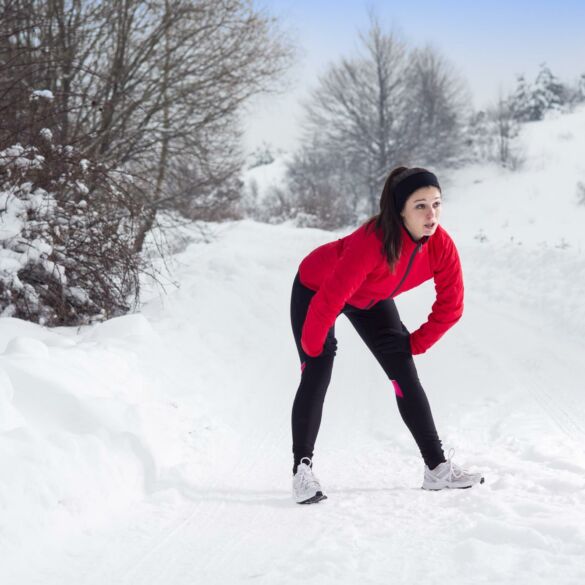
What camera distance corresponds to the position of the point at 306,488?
2947mm

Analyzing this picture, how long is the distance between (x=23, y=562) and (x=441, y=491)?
1.85 meters

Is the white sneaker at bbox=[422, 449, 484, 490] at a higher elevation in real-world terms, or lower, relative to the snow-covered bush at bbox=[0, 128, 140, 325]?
lower

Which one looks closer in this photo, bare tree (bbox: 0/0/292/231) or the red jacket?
the red jacket

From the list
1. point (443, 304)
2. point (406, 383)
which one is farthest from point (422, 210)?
point (406, 383)

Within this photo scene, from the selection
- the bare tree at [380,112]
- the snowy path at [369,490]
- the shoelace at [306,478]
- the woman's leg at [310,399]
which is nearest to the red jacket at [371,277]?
the woman's leg at [310,399]

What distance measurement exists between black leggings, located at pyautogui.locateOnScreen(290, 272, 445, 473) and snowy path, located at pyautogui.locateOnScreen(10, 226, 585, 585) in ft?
0.84

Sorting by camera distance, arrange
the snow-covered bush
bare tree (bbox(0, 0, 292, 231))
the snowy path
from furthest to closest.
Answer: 1. bare tree (bbox(0, 0, 292, 231))
2. the snow-covered bush
3. the snowy path

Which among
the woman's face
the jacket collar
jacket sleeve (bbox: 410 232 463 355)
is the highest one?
the woman's face

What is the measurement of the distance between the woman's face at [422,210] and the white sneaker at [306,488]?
127cm

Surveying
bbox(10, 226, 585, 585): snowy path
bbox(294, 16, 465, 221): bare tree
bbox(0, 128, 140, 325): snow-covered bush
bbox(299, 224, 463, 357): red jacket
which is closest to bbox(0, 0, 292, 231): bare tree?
bbox(0, 128, 140, 325): snow-covered bush

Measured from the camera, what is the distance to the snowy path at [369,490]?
222 cm

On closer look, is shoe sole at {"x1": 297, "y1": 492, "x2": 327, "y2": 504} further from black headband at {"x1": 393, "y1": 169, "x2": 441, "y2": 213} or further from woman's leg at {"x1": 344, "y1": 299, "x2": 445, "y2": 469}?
black headband at {"x1": 393, "y1": 169, "x2": 441, "y2": 213}

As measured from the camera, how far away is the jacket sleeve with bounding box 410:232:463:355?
10.1 feet

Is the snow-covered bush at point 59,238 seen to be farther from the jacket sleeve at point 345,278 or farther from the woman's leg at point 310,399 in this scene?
the jacket sleeve at point 345,278
